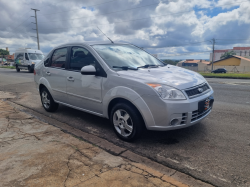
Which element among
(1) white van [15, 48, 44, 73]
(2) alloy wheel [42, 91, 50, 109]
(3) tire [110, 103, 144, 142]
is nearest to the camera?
(3) tire [110, 103, 144, 142]

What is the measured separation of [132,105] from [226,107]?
3480mm

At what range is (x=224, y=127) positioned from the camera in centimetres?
418

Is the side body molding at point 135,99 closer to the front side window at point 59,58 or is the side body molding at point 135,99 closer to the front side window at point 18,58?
the front side window at point 59,58

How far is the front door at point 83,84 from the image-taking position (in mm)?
3918

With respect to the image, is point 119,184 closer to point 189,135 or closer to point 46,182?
point 46,182

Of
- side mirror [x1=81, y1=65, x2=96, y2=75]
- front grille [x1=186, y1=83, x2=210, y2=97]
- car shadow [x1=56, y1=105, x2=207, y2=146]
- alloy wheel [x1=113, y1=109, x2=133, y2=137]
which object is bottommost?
car shadow [x1=56, y1=105, x2=207, y2=146]

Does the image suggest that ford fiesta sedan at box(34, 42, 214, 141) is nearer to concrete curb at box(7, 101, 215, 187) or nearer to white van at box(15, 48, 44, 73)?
concrete curb at box(7, 101, 215, 187)

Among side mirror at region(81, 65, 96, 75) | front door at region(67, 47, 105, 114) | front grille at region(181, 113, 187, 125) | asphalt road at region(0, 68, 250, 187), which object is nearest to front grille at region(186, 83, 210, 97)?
front grille at region(181, 113, 187, 125)

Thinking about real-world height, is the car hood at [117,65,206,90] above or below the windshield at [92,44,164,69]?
below

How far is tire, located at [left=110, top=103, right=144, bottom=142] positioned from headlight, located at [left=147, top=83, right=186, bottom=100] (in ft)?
1.60

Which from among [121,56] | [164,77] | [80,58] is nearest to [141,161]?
[164,77]

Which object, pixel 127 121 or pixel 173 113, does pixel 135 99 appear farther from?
pixel 173 113

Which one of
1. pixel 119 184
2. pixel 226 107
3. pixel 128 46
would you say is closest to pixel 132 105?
pixel 119 184

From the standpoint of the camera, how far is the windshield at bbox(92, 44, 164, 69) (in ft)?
13.0
